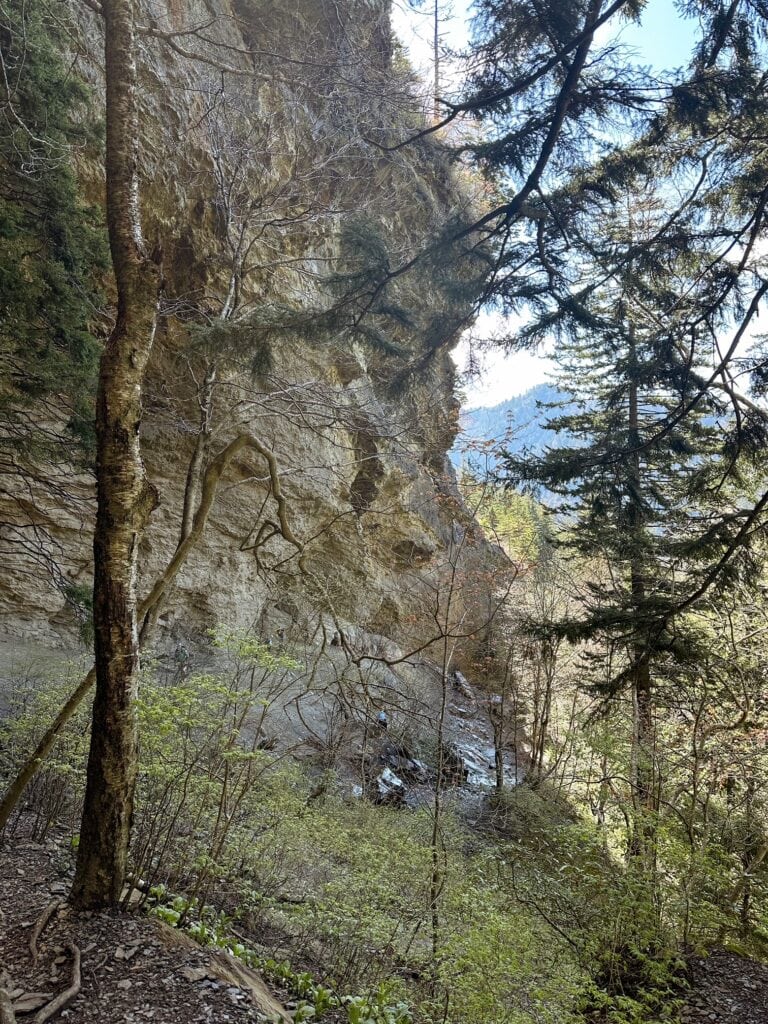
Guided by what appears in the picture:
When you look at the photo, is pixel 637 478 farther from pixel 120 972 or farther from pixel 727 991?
pixel 120 972

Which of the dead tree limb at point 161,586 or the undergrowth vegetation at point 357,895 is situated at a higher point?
the dead tree limb at point 161,586

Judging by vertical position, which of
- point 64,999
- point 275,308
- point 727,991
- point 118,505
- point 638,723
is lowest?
point 727,991

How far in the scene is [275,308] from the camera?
6090 mm

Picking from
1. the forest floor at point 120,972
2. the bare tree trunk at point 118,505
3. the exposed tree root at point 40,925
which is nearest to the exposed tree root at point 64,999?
the forest floor at point 120,972

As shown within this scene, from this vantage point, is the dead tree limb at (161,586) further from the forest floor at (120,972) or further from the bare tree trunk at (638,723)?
the bare tree trunk at (638,723)

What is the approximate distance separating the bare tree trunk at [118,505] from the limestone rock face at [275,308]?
113 cm

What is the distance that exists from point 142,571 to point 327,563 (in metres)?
4.65

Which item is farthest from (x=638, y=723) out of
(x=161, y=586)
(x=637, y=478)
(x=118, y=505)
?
(x=118, y=505)

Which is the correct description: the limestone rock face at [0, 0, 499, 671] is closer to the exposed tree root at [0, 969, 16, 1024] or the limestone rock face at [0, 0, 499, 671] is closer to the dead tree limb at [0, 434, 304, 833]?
the dead tree limb at [0, 434, 304, 833]

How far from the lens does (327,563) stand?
536 inches

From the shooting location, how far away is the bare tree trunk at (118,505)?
2873 millimetres

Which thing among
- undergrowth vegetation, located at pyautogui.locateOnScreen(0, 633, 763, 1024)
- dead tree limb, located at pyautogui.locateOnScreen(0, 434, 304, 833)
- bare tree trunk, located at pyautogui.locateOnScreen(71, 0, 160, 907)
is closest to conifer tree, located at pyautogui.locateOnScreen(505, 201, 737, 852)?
undergrowth vegetation, located at pyautogui.locateOnScreen(0, 633, 763, 1024)

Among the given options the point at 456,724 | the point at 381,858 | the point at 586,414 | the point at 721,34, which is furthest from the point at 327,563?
the point at 721,34

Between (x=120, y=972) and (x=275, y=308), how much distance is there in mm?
5576
